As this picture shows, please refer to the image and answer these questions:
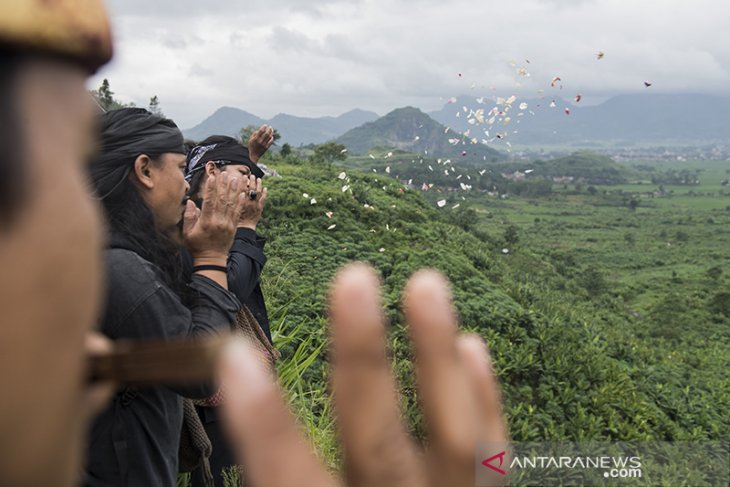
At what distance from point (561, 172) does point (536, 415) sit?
320 feet

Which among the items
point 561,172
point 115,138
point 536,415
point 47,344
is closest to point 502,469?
point 47,344

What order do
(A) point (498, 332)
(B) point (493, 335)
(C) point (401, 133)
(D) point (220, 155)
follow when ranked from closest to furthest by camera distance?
(D) point (220, 155) < (B) point (493, 335) < (A) point (498, 332) < (C) point (401, 133)

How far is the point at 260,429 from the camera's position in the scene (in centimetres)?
42

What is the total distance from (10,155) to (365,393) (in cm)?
27

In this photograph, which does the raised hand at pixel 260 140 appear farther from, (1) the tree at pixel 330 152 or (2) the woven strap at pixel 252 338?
(1) the tree at pixel 330 152

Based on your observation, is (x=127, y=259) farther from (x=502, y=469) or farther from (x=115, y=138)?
(x=502, y=469)

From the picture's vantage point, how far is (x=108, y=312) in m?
1.61

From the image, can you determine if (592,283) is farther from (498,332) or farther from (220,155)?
(220,155)

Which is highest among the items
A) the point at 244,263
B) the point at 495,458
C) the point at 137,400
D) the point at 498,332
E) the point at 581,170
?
the point at 495,458

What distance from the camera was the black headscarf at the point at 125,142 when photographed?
194 cm

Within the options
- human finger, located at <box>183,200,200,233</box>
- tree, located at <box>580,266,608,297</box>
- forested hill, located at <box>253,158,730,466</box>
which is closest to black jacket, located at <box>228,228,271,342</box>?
human finger, located at <box>183,200,200,233</box>

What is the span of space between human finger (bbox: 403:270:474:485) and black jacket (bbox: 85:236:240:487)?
130cm

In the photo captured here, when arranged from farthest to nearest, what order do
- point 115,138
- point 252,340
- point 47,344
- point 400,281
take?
point 400,281 → point 252,340 → point 115,138 → point 47,344

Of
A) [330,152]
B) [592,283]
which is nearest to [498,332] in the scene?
[592,283]
